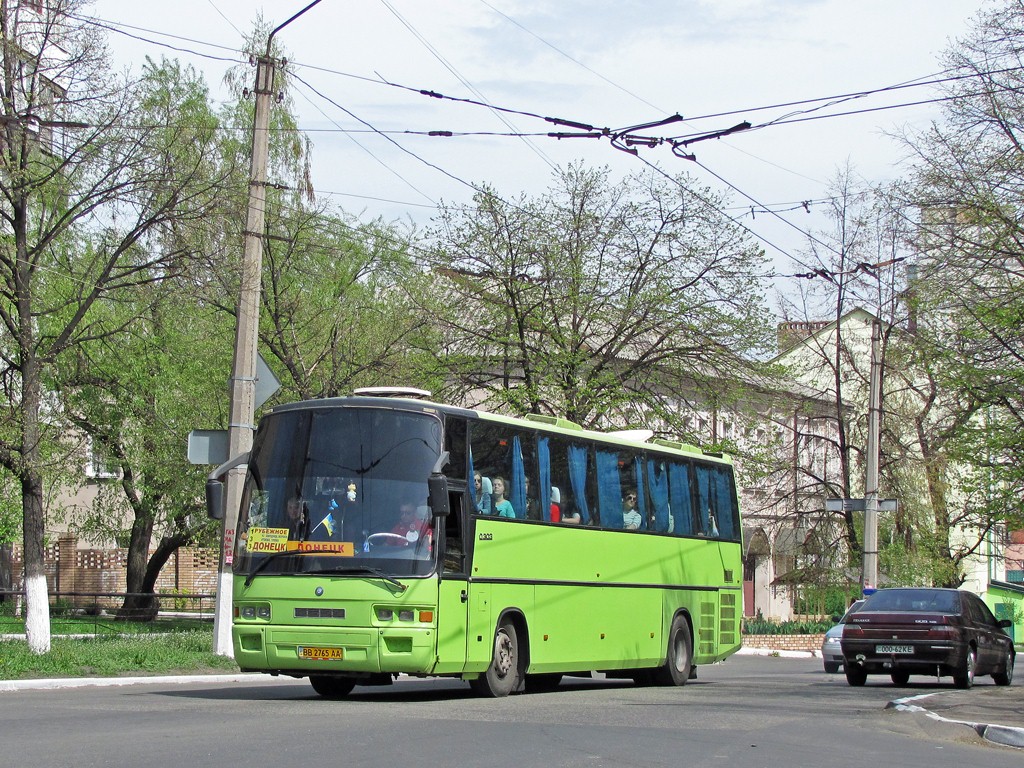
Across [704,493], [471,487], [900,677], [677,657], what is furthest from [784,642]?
[471,487]

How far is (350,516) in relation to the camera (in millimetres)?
15633

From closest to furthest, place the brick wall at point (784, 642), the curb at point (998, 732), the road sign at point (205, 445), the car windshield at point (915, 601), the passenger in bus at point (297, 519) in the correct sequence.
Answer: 1. the curb at point (998, 732)
2. the passenger in bus at point (297, 519)
3. the road sign at point (205, 445)
4. the car windshield at point (915, 601)
5. the brick wall at point (784, 642)

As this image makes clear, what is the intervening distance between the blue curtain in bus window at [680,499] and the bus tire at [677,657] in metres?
1.29

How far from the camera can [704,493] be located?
2230 centimetres

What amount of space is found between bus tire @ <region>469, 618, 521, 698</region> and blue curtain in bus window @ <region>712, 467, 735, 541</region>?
6229 millimetres

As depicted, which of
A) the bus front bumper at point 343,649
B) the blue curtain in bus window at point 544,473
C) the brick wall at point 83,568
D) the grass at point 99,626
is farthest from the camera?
the brick wall at point 83,568

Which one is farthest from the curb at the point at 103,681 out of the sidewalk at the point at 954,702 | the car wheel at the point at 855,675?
the car wheel at the point at 855,675

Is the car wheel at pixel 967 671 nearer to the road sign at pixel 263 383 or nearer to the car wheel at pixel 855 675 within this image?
the car wheel at pixel 855 675

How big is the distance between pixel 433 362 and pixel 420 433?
17.6 m

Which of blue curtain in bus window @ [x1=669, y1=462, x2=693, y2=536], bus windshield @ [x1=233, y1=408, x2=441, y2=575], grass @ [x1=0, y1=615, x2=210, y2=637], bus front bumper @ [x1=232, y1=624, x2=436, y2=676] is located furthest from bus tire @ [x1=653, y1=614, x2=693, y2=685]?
grass @ [x1=0, y1=615, x2=210, y2=637]

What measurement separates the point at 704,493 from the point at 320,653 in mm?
8449

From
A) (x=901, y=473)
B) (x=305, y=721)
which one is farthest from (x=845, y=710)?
(x=901, y=473)

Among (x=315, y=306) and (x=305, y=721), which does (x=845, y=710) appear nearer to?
(x=305, y=721)

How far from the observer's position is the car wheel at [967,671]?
2209cm
